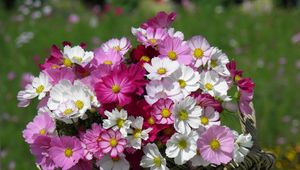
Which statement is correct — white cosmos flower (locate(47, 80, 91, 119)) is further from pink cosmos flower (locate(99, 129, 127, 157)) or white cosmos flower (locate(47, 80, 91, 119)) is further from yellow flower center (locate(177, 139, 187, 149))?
yellow flower center (locate(177, 139, 187, 149))

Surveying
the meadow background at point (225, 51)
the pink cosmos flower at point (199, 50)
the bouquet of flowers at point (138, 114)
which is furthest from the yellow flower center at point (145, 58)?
the meadow background at point (225, 51)

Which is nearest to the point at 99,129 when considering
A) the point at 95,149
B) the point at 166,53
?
the point at 95,149

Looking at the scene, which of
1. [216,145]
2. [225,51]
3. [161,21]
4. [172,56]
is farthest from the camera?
[225,51]

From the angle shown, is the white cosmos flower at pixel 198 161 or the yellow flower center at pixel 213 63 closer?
the white cosmos flower at pixel 198 161

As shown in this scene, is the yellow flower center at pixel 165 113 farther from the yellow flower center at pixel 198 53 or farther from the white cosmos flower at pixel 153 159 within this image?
the yellow flower center at pixel 198 53

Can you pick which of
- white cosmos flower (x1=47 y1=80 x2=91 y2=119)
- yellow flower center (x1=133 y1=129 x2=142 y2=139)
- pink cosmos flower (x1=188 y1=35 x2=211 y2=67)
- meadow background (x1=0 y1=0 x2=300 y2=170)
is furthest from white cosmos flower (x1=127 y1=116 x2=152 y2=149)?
meadow background (x1=0 y1=0 x2=300 y2=170)

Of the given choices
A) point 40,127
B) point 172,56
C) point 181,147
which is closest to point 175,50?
point 172,56

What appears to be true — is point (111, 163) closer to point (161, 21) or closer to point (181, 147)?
point (181, 147)

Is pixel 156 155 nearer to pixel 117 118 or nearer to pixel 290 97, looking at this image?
pixel 117 118
